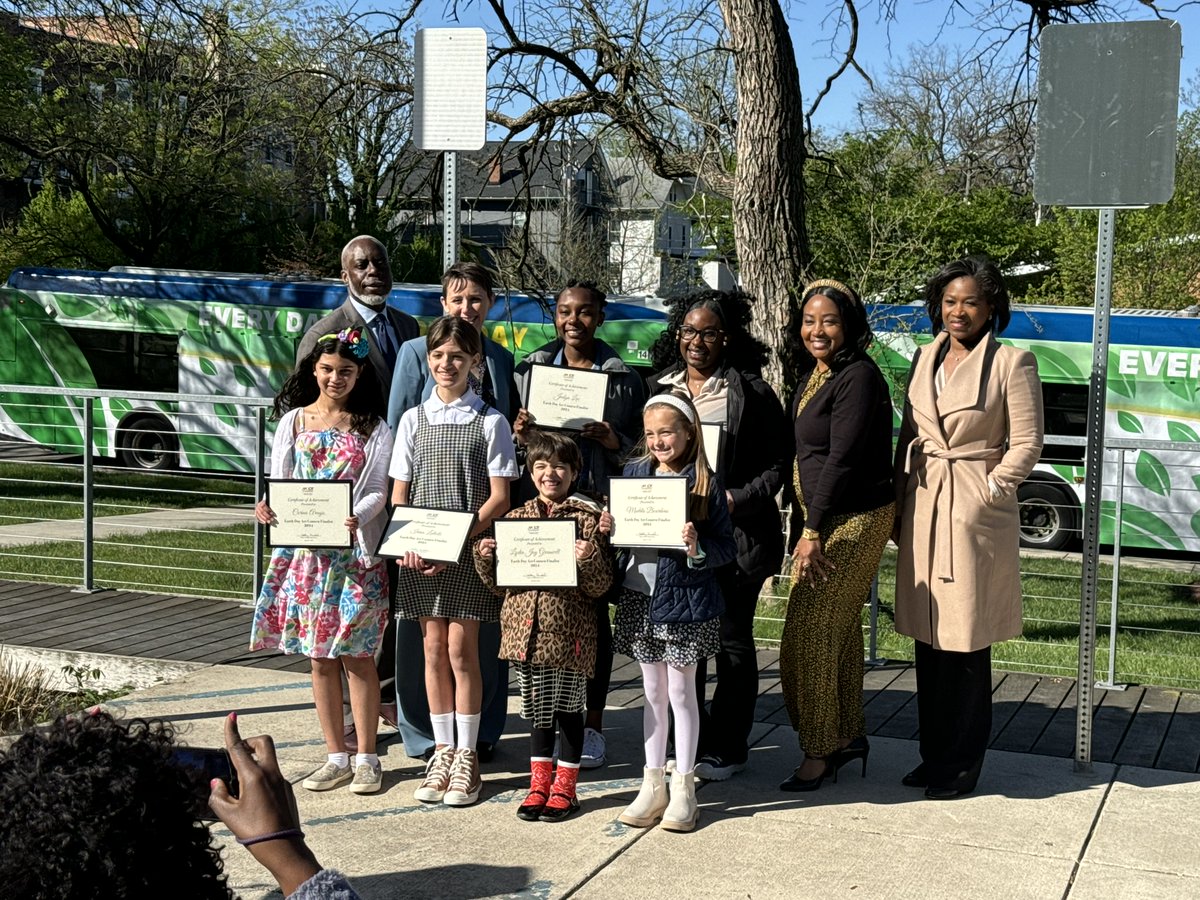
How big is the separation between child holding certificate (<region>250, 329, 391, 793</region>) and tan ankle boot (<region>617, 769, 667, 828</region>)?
107cm

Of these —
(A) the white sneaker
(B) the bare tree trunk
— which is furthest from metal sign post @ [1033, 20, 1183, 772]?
(B) the bare tree trunk

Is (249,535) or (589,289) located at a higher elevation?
(589,289)

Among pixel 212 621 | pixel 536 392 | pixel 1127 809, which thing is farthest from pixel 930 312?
pixel 212 621

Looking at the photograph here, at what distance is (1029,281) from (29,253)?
805 inches

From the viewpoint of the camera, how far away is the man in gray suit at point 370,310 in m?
5.85

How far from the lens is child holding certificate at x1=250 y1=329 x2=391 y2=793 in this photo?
5270 mm

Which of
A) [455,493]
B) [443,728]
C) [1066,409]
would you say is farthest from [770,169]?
[1066,409]

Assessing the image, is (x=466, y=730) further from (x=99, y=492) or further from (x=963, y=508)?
(x=99, y=492)

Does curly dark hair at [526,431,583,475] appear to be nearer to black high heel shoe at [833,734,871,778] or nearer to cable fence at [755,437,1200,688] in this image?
black high heel shoe at [833,734,871,778]

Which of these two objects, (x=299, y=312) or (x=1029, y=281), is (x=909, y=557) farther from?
(x=1029, y=281)

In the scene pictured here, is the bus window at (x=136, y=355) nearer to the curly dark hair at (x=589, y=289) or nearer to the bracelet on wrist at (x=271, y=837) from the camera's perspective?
the curly dark hair at (x=589, y=289)

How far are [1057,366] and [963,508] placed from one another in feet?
41.0

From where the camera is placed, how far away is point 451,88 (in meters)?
5.85

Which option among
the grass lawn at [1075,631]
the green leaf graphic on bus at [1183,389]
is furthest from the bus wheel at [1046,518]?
the grass lawn at [1075,631]
